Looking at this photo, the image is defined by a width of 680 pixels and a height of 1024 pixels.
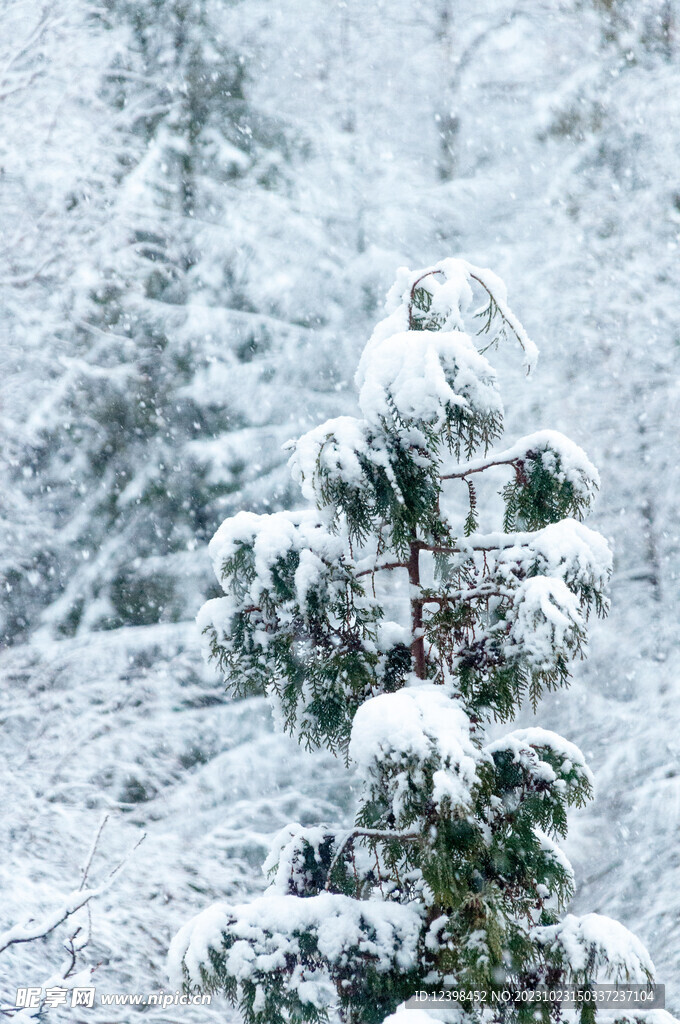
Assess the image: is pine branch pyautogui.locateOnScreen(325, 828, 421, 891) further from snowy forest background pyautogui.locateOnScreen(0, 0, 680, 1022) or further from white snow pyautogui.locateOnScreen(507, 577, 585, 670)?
snowy forest background pyautogui.locateOnScreen(0, 0, 680, 1022)

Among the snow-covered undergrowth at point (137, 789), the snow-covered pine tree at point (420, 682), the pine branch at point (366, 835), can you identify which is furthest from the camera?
the snow-covered undergrowth at point (137, 789)

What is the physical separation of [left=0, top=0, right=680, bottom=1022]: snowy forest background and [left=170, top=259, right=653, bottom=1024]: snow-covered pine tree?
4212 mm

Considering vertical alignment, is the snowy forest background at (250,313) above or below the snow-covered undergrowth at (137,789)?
above

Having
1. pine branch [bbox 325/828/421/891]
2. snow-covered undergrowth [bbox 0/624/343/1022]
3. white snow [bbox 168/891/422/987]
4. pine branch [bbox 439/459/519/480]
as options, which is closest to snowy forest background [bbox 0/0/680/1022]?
snow-covered undergrowth [bbox 0/624/343/1022]

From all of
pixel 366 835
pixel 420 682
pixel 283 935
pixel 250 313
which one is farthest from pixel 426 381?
pixel 250 313

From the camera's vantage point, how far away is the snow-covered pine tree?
4.73 feet

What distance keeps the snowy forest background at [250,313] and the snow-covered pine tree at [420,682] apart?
421 cm

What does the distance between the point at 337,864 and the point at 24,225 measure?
688 cm

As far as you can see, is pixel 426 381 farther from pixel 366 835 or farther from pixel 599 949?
pixel 599 949

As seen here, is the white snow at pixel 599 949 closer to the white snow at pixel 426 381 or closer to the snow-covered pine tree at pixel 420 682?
the snow-covered pine tree at pixel 420 682

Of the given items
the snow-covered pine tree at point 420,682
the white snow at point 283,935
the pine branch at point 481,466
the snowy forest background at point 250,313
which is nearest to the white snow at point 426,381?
the snow-covered pine tree at point 420,682

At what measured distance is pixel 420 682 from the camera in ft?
5.67

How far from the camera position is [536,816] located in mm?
1612

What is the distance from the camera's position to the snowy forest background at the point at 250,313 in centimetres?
589
